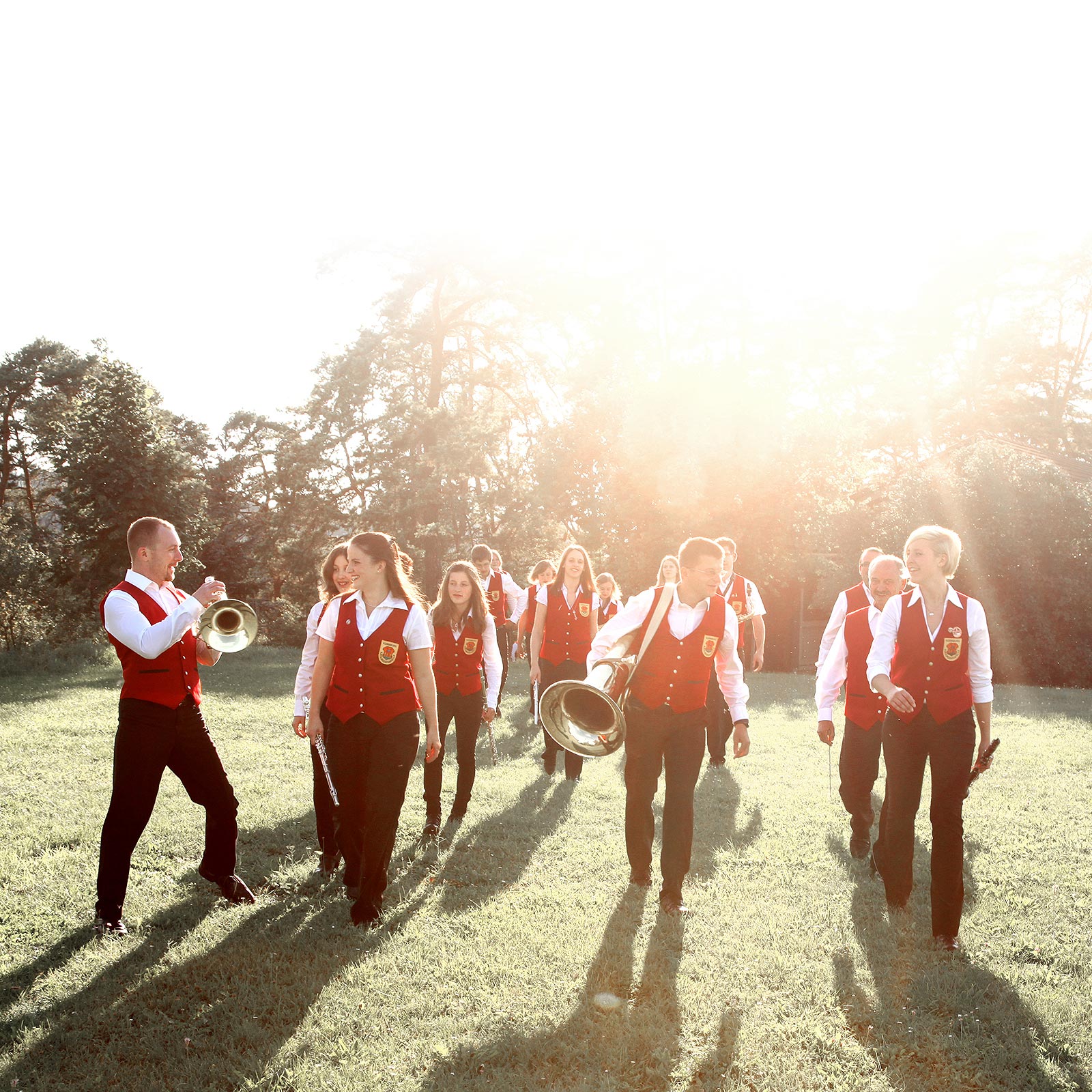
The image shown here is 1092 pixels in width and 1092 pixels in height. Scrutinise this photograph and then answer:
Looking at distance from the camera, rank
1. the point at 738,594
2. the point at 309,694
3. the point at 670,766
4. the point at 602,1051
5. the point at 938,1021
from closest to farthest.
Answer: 1. the point at 602,1051
2. the point at 938,1021
3. the point at 670,766
4. the point at 309,694
5. the point at 738,594

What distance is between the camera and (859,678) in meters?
6.64

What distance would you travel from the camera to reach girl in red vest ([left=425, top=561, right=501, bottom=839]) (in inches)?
287

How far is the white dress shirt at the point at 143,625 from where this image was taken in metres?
4.68

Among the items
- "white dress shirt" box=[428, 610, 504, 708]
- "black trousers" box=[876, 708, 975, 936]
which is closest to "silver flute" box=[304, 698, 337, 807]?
"white dress shirt" box=[428, 610, 504, 708]

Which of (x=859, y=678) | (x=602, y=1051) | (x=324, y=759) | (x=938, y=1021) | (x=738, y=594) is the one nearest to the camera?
(x=602, y=1051)

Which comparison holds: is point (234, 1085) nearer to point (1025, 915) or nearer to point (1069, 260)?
point (1025, 915)

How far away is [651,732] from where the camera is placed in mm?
5281

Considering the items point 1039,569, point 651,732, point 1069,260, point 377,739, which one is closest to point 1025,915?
point 651,732

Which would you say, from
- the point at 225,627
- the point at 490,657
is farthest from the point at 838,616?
the point at 225,627

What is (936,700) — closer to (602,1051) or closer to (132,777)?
(602,1051)

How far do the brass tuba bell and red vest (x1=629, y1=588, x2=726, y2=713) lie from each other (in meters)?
0.34

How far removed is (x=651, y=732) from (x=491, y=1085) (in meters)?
2.19

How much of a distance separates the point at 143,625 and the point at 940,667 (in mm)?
4290

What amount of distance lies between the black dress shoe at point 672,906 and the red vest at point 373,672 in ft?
6.21
